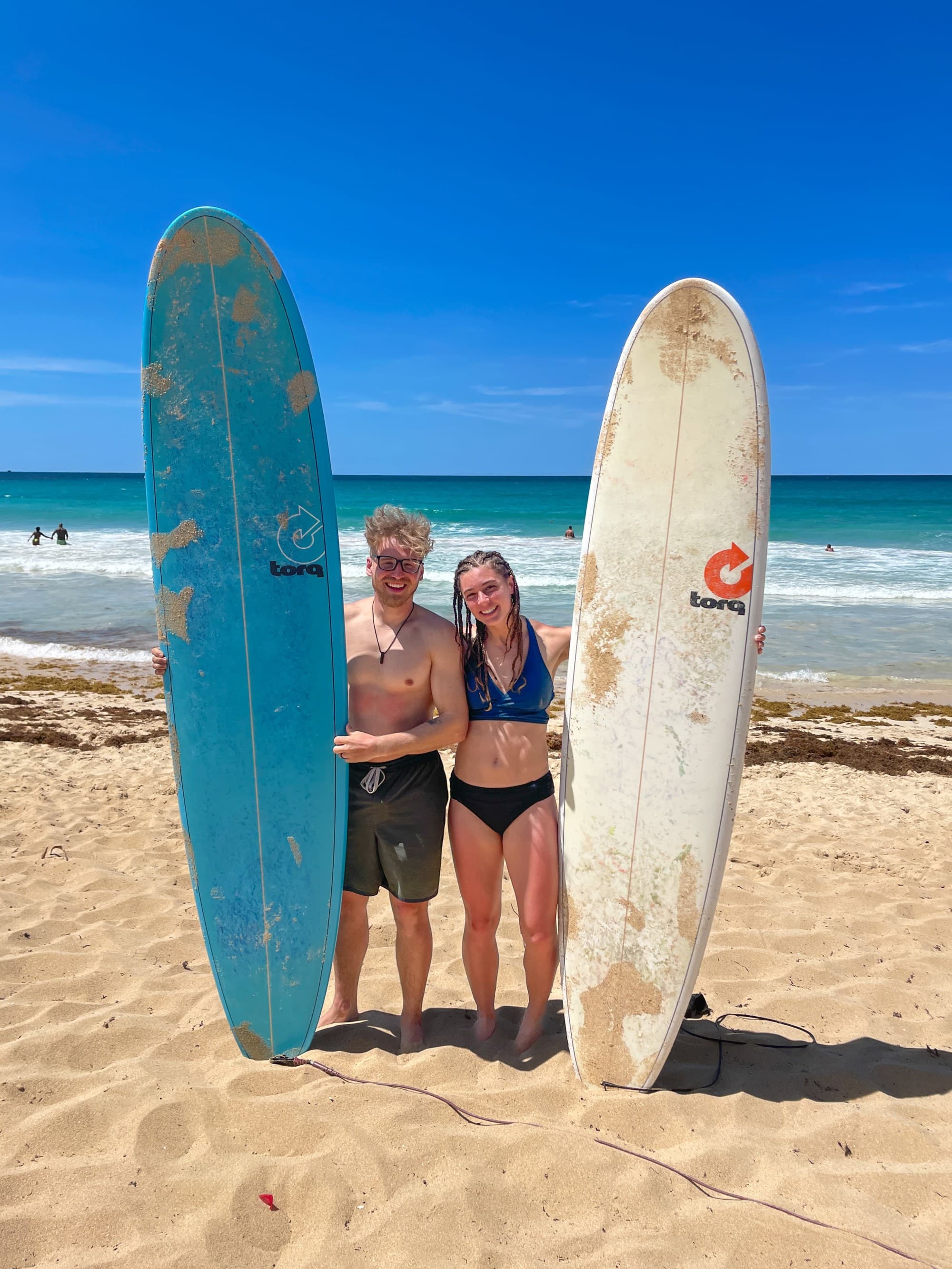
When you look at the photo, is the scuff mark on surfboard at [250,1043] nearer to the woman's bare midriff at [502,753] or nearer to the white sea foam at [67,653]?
the woman's bare midriff at [502,753]

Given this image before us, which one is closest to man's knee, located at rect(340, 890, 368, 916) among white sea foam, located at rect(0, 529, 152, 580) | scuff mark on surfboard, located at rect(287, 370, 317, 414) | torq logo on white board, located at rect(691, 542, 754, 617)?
torq logo on white board, located at rect(691, 542, 754, 617)

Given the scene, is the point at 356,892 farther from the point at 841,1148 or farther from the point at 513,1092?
the point at 841,1148

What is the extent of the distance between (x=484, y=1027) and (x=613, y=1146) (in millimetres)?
676

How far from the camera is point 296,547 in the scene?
9.32 ft

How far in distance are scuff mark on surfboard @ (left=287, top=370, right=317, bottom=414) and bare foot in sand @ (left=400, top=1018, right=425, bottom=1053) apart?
2108 millimetres

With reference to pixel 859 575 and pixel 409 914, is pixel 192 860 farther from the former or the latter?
pixel 859 575

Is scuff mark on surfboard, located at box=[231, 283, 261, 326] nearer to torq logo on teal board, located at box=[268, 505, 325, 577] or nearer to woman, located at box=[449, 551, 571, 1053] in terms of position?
torq logo on teal board, located at box=[268, 505, 325, 577]

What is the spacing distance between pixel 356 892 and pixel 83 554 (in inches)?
828

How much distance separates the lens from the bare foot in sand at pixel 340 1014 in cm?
288

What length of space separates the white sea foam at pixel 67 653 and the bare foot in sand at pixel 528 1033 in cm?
806

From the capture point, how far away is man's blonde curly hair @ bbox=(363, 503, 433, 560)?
8.35 feet

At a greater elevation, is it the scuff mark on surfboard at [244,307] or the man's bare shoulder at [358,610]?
the scuff mark on surfboard at [244,307]

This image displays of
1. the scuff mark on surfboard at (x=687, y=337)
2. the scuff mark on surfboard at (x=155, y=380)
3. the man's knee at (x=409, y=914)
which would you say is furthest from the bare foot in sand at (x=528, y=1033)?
the scuff mark on surfboard at (x=155, y=380)

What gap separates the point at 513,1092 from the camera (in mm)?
2418
